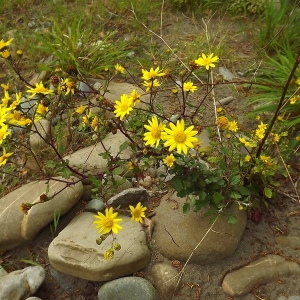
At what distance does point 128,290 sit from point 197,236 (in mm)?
444

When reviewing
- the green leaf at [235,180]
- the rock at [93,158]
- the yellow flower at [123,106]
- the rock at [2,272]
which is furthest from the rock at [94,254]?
the yellow flower at [123,106]

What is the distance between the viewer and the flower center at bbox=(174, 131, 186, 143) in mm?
1587

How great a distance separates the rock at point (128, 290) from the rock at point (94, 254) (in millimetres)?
54

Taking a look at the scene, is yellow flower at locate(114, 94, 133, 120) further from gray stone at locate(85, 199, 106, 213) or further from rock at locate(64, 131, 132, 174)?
gray stone at locate(85, 199, 106, 213)

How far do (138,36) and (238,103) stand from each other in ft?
3.85

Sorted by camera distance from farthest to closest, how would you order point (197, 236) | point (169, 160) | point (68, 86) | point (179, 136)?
point (197, 236), point (68, 86), point (169, 160), point (179, 136)

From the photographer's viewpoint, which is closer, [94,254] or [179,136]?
[179,136]

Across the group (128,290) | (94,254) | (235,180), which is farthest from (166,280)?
(235,180)

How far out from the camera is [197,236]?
→ 6.91 feet

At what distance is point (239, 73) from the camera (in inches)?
125

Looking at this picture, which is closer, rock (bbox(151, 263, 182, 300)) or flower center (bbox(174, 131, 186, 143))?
flower center (bbox(174, 131, 186, 143))

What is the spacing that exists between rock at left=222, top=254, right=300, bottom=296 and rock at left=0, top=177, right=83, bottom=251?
96 cm

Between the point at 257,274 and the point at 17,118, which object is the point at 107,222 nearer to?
the point at 17,118

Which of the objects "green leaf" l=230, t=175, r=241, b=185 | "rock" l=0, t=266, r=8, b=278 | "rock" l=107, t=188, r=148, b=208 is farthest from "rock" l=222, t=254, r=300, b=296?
"rock" l=0, t=266, r=8, b=278
